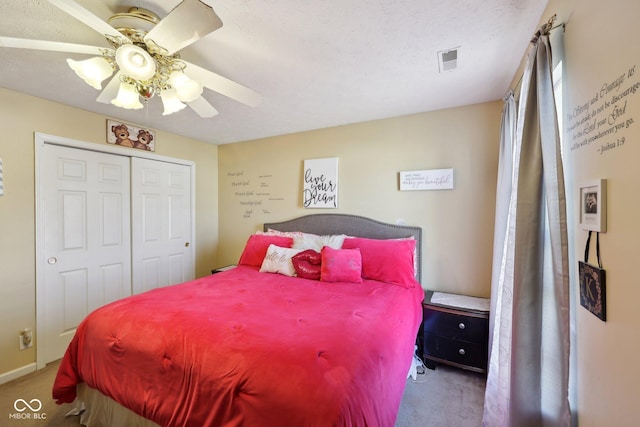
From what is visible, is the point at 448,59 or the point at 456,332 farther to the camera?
the point at 456,332

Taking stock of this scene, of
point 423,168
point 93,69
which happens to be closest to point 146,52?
point 93,69

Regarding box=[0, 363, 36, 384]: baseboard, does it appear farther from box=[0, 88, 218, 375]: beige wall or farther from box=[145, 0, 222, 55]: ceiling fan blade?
box=[145, 0, 222, 55]: ceiling fan blade

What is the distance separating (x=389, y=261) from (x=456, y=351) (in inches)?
34.3

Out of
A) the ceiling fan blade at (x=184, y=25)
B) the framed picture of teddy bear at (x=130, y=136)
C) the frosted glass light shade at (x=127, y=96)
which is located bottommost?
the frosted glass light shade at (x=127, y=96)

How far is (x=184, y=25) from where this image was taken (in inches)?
42.5

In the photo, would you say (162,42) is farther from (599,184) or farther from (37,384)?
(37,384)

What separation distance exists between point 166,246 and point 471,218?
136 inches

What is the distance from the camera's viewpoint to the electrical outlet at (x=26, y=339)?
2.22m

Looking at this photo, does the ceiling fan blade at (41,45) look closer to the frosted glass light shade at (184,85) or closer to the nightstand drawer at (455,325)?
the frosted glass light shade at (184,85)

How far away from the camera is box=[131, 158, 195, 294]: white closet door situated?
3000mm

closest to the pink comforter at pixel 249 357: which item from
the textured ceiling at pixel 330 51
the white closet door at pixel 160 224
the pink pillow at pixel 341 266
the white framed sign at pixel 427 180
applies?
the pink pillow at pixel 341 266

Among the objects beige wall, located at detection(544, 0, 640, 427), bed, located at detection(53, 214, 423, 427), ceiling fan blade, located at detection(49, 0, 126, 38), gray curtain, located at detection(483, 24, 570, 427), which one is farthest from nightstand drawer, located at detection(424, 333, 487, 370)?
ceiling fan blade, located at detection(49, 0, 126, 38)

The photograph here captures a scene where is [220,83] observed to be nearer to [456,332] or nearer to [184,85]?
[184,85]

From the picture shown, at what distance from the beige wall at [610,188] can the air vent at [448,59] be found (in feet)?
2.18
